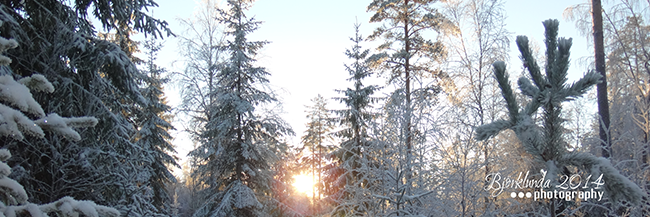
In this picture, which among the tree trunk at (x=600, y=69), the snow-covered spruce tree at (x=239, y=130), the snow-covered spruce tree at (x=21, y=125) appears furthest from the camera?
the snow-covered spruce tree at (x=239, y=130)

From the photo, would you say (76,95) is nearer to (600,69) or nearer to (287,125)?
(287,125)

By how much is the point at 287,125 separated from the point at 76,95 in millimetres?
6619

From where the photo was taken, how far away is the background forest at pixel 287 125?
2467mm

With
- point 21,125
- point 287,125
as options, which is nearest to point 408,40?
point 287,125

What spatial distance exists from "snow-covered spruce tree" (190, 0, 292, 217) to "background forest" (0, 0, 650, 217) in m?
0.05

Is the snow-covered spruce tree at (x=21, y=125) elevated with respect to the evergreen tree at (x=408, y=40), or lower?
lower

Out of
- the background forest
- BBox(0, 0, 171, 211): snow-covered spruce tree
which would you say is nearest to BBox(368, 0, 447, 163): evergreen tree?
the background forest

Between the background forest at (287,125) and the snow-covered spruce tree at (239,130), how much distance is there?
48 mm

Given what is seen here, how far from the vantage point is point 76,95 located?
16.0 ft

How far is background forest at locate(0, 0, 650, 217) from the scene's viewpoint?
2.47m

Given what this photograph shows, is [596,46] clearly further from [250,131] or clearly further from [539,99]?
[250,131]

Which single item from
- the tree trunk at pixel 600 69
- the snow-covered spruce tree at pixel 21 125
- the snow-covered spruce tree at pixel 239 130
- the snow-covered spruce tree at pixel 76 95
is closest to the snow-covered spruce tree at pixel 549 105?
the snow-covered spruce tree at pixel 21 125

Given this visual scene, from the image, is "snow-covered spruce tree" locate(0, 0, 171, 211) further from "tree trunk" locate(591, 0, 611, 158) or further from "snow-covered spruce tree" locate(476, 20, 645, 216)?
"tree trunk" locate(591, 0, 611, 158)

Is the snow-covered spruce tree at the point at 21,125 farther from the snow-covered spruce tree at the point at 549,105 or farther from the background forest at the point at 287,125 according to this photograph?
the snow-covered spruce tree at the point at 549,105
